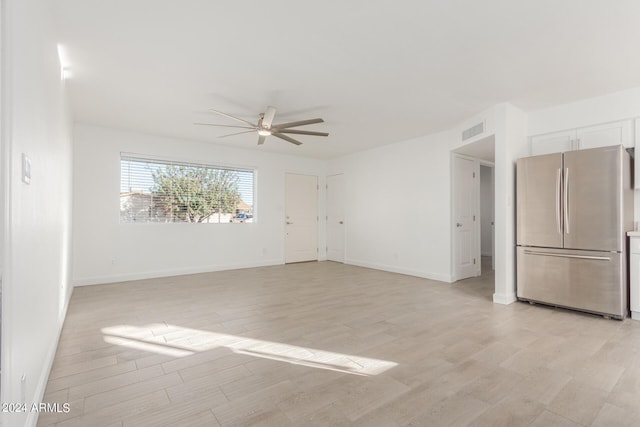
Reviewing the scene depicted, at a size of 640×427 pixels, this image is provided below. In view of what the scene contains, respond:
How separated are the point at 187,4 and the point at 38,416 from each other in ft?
8.92

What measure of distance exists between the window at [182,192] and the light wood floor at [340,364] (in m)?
1.95

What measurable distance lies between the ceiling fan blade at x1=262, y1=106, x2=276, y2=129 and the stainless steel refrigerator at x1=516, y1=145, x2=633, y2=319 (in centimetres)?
325

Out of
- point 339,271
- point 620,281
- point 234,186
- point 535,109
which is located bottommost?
point 339,271

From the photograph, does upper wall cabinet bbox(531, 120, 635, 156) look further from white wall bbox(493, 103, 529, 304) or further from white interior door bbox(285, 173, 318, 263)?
white interior door bbox(285, 173, 318, 263)

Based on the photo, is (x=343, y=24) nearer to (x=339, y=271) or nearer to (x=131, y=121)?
(x=131, y=121)

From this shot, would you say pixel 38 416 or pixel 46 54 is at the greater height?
pixel 46 54

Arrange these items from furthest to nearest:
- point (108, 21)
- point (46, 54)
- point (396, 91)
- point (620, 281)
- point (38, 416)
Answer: point (396, 91)
point (620, 281)
point (108, 21)
point (46, 54)
point (38, 416)

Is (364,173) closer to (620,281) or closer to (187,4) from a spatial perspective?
(620,281)

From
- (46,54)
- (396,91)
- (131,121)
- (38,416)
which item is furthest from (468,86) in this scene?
(131,121)

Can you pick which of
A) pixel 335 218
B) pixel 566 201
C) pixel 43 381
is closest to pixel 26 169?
pixel 43 381

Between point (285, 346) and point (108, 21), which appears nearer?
point (108, 21)

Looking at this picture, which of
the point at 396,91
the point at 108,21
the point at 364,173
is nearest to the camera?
the point at 108,21

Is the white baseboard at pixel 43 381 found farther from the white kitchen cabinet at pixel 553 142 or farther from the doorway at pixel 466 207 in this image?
the white kitchen cabinet at pixel 553 142

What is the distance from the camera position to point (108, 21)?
7.78 ft
